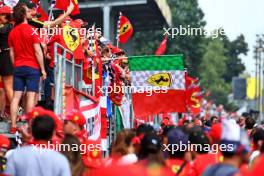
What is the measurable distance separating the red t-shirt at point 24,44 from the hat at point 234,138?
451cm

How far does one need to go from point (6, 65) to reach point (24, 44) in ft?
2.88

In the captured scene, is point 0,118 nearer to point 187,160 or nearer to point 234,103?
point 187,160

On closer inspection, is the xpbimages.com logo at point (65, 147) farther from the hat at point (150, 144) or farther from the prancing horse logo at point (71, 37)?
the prancing horse logo at point (71, 37)

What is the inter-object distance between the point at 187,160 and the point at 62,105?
329cm

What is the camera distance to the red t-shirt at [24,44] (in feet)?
32.9

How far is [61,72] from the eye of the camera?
411 inches

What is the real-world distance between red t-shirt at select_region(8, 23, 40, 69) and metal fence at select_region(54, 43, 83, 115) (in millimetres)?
320

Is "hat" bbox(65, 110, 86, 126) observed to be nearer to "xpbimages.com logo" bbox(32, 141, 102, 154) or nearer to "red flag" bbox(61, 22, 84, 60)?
"xpbimages.com logo" bbox(32, 141, 102, 154)

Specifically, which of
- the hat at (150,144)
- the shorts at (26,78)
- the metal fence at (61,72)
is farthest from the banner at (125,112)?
the hat at (150,144)

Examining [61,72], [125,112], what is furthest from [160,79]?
[61,72]

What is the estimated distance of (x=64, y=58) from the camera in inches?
420

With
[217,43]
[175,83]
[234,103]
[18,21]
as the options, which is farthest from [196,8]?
[18,21]

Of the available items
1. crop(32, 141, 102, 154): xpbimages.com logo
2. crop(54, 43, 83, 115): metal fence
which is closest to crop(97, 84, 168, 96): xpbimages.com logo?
crop(54, 43, 83, 115): metal fence

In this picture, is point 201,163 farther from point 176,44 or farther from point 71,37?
point 176,44
